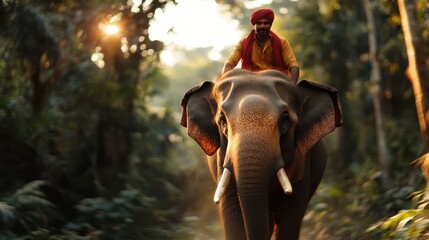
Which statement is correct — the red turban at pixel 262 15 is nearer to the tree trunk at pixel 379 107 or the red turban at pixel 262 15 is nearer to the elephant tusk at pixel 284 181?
the elephant tusk at pixel 284 181

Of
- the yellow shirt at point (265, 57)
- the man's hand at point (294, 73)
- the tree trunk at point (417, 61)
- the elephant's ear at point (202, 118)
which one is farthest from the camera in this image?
the tree trunk at point (417, 61)

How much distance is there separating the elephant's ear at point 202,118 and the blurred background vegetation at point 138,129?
5.86 feet

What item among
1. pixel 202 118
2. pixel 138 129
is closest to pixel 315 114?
pixel 202 118

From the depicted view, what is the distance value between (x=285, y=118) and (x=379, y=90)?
9252 millimetres

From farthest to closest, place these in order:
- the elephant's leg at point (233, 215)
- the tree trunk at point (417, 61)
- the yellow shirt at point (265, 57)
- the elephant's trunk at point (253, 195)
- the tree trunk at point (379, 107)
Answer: the tree trunk at point (379, 107), the tree trunk at point (417, 61), the yellow shirt at point (265, 57), the elephant's leg at point (233, 215), the elephant's trunk at point (253, 195)

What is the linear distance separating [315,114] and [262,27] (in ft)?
3.37

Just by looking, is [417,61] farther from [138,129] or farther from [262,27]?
[138,129]

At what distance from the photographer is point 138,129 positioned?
50.6 feet

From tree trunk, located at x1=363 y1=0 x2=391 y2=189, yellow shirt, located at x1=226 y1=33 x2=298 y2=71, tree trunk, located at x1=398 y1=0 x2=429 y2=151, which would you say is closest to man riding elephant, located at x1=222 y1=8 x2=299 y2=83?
yellow shirt, located at x1=226 y1=33 x2=298 y2=71

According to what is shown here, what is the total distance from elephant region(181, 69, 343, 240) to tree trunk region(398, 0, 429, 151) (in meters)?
2.54

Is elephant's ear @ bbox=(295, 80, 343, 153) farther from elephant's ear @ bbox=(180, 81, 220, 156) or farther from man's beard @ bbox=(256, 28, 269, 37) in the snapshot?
elephant's ear @ bbox=(180, 81, 220, 156)

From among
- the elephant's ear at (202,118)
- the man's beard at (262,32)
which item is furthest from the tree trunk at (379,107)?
the elephant's ear at (202,118)

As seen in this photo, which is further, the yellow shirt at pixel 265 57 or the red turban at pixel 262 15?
the yellow shirt at pixel 265 57

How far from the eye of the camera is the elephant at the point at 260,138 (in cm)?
545
